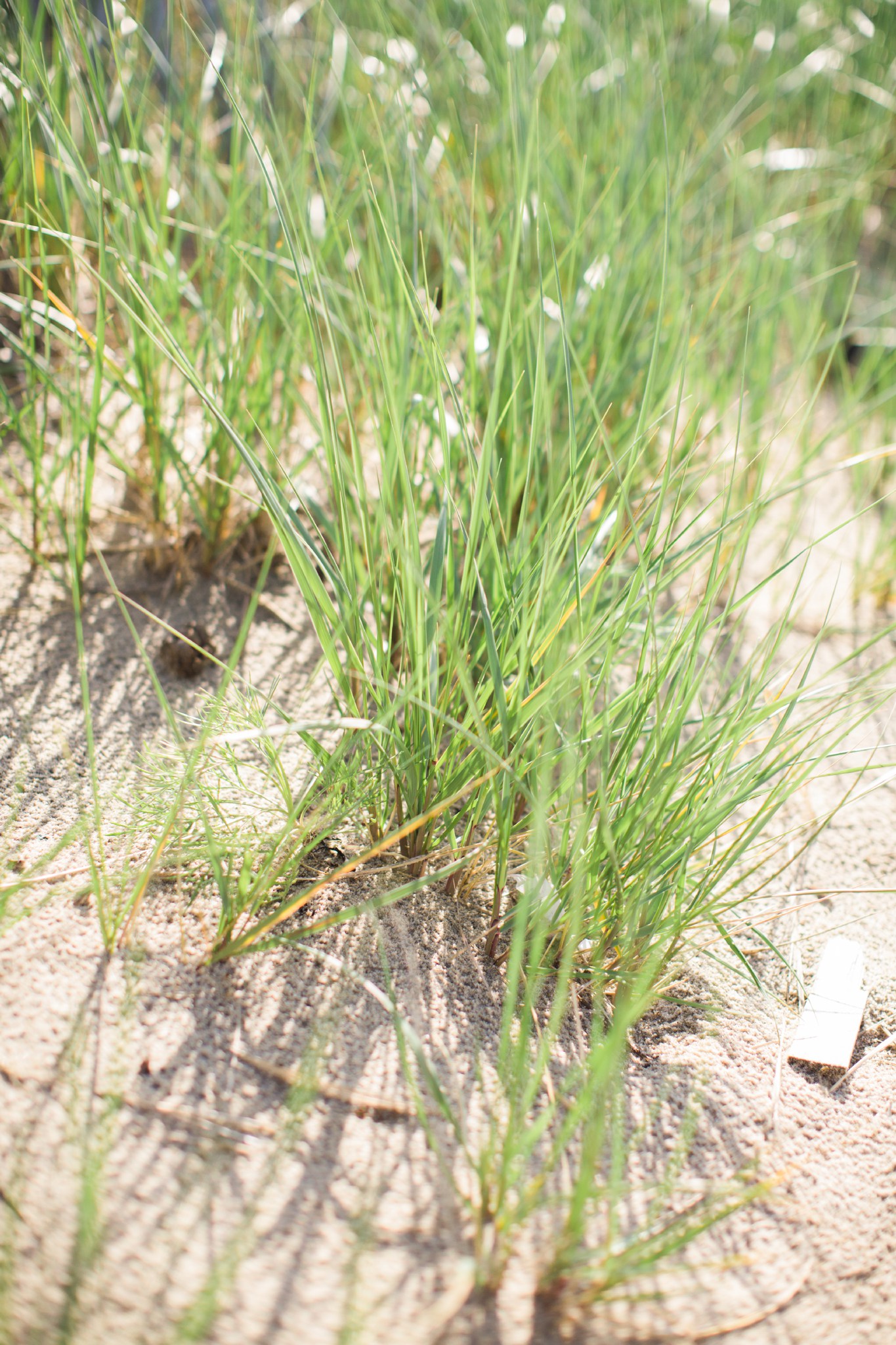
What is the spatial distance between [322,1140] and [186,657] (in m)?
0.60

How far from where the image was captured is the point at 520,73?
1196 mm

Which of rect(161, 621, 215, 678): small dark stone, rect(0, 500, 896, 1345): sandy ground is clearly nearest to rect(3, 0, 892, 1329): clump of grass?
rect(0, 500, 896, 1345): sandy ground

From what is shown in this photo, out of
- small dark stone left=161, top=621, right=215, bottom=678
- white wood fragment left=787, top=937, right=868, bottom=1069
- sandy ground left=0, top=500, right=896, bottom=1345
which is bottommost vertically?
sandy ground left=0, top=500, right=896, bottom=1345

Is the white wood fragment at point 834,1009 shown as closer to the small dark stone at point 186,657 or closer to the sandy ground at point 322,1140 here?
the sandy ground at point 322,1140

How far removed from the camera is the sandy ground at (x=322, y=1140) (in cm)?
56

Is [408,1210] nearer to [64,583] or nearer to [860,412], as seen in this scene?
[64,583]

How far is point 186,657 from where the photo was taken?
109cm

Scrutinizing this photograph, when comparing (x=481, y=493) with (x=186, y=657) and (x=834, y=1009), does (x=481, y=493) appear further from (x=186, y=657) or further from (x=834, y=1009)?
(x=834, y=1009)

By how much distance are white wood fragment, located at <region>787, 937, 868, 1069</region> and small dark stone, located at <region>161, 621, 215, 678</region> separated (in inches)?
29.7

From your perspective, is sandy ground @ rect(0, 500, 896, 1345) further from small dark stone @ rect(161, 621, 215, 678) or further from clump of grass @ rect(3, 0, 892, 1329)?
small dark stone @ rect(161, 621, 215, 678)

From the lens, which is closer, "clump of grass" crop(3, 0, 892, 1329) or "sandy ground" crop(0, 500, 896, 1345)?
"sandy ground" crop(0, 500, 896, 1345)

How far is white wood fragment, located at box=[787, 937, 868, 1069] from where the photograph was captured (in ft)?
2.76

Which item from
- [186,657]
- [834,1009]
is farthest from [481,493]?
[834,1009]

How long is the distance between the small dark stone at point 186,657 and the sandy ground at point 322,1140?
136mm
